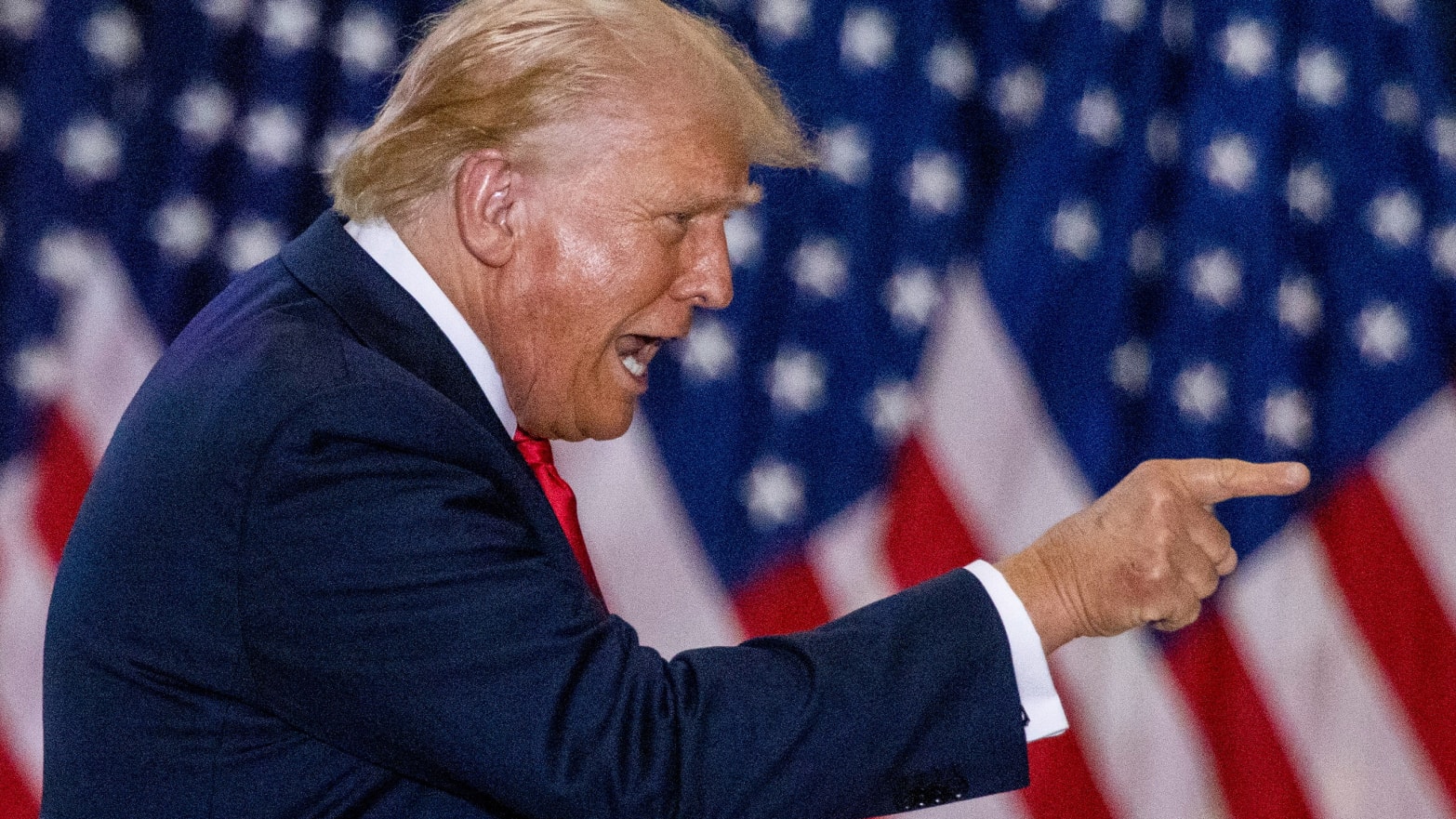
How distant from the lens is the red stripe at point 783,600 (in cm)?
227

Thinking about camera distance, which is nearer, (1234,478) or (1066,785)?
(1234,478)

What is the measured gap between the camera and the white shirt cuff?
0.98 metres

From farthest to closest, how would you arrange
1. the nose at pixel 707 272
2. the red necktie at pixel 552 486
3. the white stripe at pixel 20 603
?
the white stripe at pixel 20 603 < the red necktie at pixel 552 486 < the nose at pixel 707 272

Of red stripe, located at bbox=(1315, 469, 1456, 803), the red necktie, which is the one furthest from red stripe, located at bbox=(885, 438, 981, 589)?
the red necktie

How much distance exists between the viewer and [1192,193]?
2.29 m

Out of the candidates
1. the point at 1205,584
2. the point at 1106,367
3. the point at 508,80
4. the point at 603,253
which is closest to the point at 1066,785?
the point at 1106,367

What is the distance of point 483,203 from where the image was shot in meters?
1.15

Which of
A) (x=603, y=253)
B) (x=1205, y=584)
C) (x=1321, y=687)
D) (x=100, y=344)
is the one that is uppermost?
(x=100, y=344)

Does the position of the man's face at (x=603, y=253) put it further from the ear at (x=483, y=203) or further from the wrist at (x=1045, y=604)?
the wrist at (x=1045, y=604)

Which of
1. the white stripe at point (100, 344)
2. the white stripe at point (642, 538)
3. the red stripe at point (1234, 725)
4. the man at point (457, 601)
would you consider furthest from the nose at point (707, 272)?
the red stripe at point (1234, 725)

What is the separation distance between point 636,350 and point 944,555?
1054 millimetres

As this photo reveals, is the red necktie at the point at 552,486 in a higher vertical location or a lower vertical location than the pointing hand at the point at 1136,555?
higher

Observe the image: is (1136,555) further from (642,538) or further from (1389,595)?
(1389,595)

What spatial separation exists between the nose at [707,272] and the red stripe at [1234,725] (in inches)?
52.0
